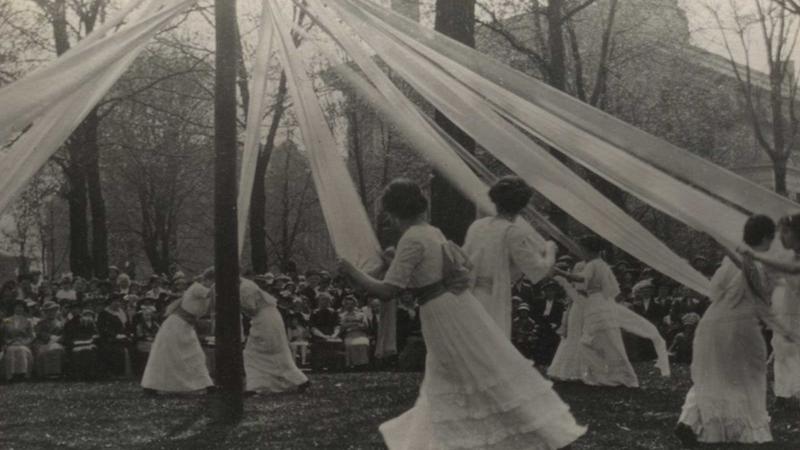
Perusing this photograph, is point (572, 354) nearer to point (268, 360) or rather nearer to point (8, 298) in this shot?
point (268, 360)

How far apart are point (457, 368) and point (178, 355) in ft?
26.2

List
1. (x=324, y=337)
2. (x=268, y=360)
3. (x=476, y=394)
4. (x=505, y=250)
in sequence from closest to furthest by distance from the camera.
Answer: (x=476, y=394), (x=505, y=250), (x=268, y=360), (x=324, y=337)

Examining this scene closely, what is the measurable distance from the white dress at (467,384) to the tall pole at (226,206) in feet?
11.9

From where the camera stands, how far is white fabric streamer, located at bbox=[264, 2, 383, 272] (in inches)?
283

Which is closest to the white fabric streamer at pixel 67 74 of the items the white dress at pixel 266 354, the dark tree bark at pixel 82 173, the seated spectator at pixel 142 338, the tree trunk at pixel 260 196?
the white dress at pixel 266 354

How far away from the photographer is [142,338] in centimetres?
1756

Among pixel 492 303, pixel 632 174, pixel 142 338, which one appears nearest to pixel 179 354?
pixel 142 338

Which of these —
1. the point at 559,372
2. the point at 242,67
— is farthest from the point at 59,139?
the point at 242,67

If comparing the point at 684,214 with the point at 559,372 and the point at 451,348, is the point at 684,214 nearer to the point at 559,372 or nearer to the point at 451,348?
the point at 451,348

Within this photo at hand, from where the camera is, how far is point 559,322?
17734 mm

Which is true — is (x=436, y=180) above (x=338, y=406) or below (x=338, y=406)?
above

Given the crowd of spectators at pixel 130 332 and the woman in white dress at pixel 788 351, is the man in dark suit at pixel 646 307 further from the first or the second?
the woman in white dress at pixel 788 351

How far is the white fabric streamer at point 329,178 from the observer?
7195 millimetres

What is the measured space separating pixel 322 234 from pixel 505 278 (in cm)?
5461
